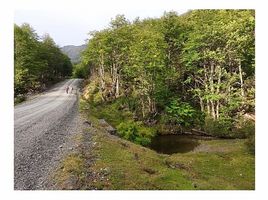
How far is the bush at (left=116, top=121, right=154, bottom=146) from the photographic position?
14000 mm

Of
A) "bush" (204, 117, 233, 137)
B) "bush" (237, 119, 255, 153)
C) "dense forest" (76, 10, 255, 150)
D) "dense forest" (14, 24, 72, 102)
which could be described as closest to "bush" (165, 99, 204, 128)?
"dense forest" (76, 10, 255, 150)

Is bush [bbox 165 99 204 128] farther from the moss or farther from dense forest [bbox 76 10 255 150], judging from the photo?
the moss

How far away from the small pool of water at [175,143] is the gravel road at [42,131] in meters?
2.99

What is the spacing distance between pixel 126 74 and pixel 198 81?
9.12 ft

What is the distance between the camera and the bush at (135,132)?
45.9ft

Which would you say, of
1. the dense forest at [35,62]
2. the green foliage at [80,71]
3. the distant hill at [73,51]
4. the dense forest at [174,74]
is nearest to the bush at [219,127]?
the dense forest at [174,74]

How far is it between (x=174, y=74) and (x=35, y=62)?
4.91 metres

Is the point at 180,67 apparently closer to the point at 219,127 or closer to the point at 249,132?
the point at 219,127

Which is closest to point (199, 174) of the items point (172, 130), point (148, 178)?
point (148, 178)

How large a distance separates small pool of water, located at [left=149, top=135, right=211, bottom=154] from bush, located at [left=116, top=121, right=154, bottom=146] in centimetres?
37

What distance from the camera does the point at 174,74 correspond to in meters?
14.6

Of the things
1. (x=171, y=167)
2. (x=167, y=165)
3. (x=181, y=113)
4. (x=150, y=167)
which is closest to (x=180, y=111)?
(x=181, y=113)

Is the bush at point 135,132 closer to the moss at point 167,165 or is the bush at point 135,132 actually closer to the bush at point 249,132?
the moss at point 167,165

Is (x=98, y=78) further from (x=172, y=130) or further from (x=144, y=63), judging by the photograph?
(x=172, y=130)
